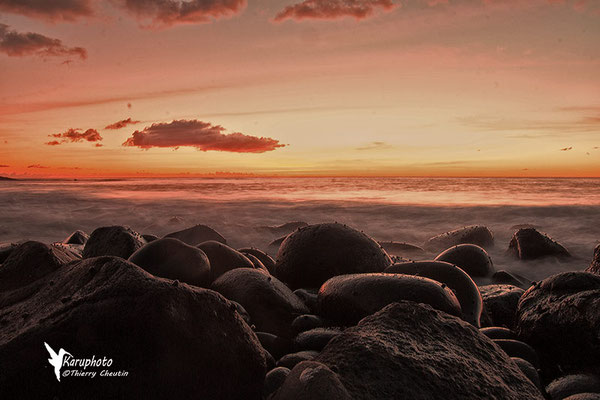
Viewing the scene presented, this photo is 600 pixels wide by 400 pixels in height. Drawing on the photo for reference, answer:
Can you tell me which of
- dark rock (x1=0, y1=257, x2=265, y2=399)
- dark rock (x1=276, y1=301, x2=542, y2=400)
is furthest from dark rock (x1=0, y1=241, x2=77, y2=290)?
dark rock (x1=276, y1=301, x2=542, y2=400)

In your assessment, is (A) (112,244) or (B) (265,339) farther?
(A) (112,244)

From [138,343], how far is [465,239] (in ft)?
33.7

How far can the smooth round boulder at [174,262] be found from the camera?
4.18 metres

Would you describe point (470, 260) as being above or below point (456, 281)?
below

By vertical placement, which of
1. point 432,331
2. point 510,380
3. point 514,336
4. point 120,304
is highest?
point 120,304

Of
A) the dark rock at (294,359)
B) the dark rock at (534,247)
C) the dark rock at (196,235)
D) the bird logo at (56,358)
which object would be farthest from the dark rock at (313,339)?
Answer: the dark rock at (534,247)

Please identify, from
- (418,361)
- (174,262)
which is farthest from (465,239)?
(418,361)

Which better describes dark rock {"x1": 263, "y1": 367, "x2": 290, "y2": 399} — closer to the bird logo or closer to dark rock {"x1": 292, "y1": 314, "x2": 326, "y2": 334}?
dark rock {"x1": 292, "y1": 314, "x2": 326, "y2": 334}

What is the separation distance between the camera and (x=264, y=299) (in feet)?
12.6

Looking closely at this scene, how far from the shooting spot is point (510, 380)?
238cm

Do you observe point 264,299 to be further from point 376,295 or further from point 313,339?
point 376,295

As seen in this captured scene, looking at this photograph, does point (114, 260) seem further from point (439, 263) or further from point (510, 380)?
point (439, 263)

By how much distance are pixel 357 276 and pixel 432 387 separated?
1.81 meters

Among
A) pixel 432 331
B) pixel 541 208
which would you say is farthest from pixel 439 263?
pixel 541 208
